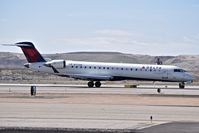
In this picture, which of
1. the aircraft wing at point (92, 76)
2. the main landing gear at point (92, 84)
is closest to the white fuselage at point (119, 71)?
the aircraft wing at point (92, 76)

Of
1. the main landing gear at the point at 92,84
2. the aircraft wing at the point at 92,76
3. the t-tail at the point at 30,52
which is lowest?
the main landing gear at the point at 92,84

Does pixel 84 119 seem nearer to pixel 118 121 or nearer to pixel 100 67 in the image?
pixel 118 121

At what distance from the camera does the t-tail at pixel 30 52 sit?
67.5 metres

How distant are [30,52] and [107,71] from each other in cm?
1022

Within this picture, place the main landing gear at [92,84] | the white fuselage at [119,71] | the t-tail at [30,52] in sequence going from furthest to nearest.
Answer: the t-tail at [30,52]
the main landing gear at [92,84]
the white fuselage at [119,71]

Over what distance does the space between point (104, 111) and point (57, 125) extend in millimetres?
7191

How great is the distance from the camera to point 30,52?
6775cm

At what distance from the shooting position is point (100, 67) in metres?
66.1

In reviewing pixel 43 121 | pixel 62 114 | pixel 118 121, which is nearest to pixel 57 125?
pixel 43 121

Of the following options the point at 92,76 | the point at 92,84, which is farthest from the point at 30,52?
the point at 92,84

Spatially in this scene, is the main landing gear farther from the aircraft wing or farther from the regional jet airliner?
the aircraft wing

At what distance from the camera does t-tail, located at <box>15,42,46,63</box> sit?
6750cm

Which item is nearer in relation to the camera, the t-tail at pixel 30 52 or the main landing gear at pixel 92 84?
the main landing gear at pixel 92 84

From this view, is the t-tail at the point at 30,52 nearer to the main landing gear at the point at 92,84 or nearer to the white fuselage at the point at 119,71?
the white fuselage at the point at 119,71
